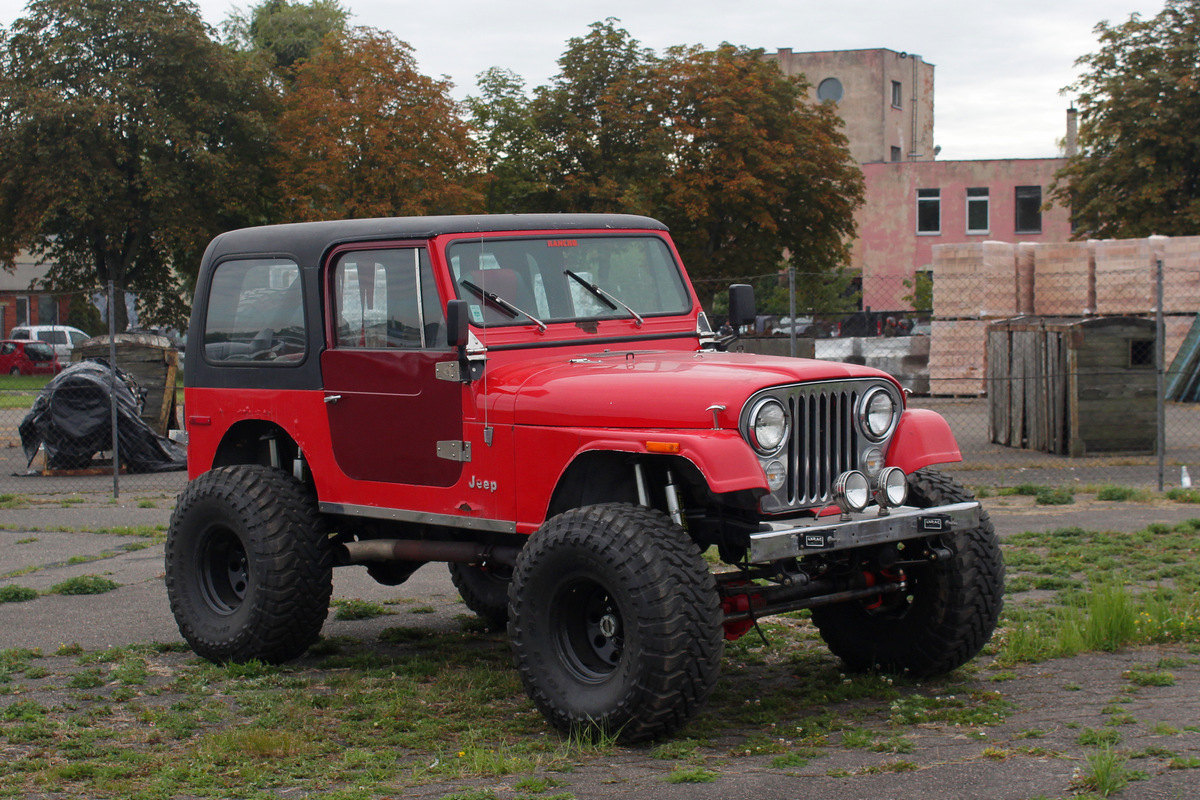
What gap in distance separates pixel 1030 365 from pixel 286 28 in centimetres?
4224

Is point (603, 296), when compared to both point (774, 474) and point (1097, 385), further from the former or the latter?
point (1097, 385)

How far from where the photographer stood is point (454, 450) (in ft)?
20.2

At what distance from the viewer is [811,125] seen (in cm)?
4006

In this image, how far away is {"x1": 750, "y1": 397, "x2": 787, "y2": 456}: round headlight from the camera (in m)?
5.28

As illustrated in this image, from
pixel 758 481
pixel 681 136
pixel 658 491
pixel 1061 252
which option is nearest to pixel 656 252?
pixel 658 491

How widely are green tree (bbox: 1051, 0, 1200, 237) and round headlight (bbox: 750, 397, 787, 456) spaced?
103 ft

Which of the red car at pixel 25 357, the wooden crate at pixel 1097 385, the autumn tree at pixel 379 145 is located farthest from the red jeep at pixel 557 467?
the autumn tree at pixel 379 145

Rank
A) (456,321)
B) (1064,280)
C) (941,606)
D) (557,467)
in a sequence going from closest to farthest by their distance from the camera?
(557,467), (456,321), (941,606), (1064,280)

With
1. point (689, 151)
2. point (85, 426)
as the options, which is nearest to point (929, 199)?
point (689, 151)

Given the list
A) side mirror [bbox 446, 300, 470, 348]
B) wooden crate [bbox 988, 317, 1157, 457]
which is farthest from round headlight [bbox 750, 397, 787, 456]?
wooden crate [bbox 988, 317, 1157, 457]

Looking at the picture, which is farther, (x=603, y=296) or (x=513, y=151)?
(x=513, y=151)

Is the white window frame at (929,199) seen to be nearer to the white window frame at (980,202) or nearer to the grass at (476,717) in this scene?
the white window frame at (980,202)

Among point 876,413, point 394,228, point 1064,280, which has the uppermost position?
point 1064,280

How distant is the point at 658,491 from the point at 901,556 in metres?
1.21
